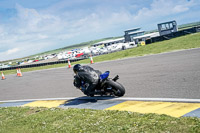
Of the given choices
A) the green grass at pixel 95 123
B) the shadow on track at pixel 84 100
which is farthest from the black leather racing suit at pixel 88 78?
the green grass at pixel 95 123

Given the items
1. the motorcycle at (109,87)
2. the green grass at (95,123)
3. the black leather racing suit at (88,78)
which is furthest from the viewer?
the black leather racing suit at (88,78)

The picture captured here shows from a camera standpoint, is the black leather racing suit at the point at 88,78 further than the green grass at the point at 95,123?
Yes

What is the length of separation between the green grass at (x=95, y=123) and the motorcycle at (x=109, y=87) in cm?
144

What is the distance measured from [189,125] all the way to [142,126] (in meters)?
0.87

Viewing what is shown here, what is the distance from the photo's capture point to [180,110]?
18.8 ft

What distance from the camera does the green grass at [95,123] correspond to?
15.2 ft

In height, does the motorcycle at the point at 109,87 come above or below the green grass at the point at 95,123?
above

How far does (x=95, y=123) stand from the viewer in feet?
18.7

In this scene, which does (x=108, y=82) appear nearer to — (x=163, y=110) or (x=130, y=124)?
(x=163, y=110)

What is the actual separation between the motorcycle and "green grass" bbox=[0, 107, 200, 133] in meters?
1.44

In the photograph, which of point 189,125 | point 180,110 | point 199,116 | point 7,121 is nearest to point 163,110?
point 180,110

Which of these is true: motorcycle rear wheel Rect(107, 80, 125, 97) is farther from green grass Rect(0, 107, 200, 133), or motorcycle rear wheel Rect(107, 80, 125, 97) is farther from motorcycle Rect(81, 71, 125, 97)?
green grass Rect(0, 107, 200, 133)

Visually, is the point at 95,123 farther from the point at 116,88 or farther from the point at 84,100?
the point at 84,100

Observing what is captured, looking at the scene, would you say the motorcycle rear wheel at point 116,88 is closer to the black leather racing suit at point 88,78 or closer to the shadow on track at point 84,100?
the shadow on track at point 84,100
